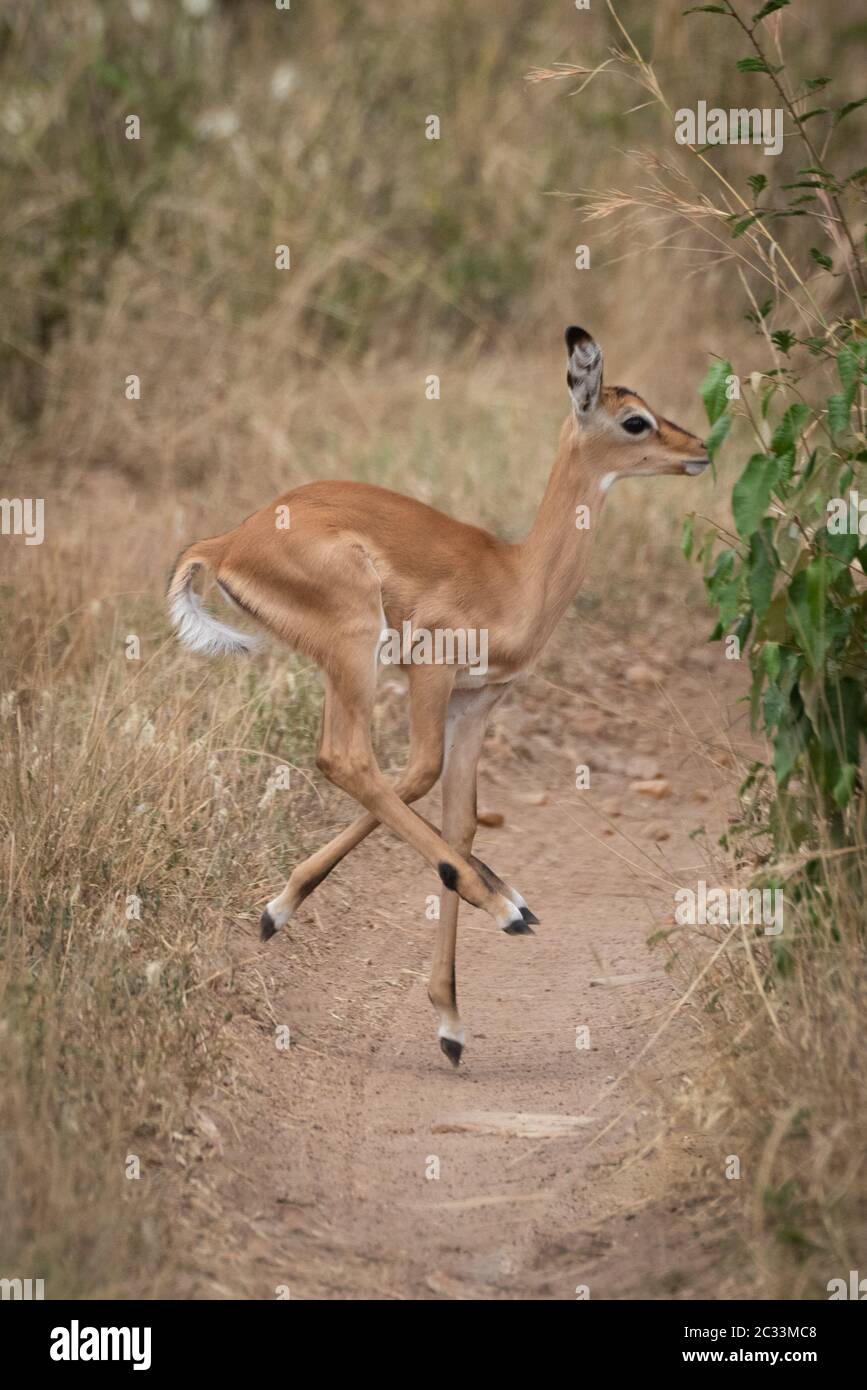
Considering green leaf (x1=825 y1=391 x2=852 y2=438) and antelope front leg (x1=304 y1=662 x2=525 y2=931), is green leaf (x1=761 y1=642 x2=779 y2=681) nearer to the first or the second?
green leaf (x1=825 y1=391 x2=852 y2=438)

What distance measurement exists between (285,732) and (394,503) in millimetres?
1538

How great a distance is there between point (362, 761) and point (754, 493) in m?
1.78

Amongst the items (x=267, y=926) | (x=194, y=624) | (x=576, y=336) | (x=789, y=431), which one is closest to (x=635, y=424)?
(x=576, y=336)

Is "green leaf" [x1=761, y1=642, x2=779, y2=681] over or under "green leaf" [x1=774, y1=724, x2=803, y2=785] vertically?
over

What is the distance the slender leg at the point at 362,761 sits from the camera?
17.9ft

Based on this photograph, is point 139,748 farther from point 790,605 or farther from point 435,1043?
point 790,605

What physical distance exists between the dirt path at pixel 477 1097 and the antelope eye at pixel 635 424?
135 cm

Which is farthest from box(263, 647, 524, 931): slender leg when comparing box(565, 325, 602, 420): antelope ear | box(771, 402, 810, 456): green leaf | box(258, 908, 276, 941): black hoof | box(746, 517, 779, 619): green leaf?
box(771, 402, 810, 456): green leaf

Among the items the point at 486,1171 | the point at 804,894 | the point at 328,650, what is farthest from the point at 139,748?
the point at 804,894

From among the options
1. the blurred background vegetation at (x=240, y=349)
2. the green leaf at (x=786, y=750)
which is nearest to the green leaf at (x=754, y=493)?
the green leaf at (x=786, y=750)

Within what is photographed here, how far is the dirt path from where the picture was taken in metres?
4.21

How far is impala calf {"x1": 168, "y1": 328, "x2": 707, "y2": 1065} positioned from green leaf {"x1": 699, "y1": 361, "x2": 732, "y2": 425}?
52.3 inches

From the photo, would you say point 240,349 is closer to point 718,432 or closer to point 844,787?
point 718,432

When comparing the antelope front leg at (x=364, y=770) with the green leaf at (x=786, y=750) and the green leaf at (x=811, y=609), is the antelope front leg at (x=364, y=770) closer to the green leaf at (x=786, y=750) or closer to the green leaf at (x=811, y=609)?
the green leaf at (x=786, y=750)
